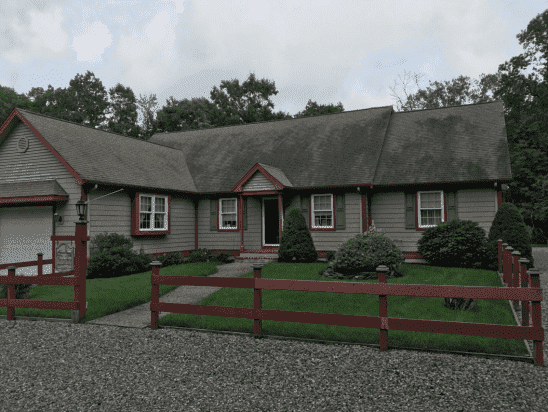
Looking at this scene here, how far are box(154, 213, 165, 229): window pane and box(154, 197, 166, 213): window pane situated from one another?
0.21 m

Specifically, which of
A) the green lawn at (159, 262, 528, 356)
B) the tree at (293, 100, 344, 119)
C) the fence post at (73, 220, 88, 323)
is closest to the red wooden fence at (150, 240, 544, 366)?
the green lawn at (159, 262, 528, 356)

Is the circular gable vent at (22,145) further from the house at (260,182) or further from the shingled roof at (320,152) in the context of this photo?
the shingled roof at (320,152)

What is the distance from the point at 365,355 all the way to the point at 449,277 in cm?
759

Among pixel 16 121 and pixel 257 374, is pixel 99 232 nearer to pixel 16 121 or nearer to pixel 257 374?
pixel 16 121

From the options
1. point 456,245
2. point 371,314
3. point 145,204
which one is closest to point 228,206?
point 145,204

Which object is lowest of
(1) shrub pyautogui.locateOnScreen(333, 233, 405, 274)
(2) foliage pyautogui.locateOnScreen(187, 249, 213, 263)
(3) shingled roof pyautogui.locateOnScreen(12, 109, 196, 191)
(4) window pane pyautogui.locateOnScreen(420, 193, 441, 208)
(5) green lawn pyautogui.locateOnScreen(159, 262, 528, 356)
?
(5) green lawn pyautogui.locateOnScreen(159, 262, 528, 356)

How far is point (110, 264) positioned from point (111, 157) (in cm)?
504

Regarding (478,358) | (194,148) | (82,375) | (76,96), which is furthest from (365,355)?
(76,96)

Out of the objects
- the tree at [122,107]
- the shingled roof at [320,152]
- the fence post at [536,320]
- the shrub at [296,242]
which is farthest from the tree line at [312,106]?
the fence post at [536,320]

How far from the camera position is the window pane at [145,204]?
1657 centimetres

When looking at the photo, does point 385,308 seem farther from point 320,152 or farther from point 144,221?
point 320,152

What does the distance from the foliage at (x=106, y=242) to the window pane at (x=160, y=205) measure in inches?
96.6

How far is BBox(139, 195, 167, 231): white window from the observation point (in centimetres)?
1664

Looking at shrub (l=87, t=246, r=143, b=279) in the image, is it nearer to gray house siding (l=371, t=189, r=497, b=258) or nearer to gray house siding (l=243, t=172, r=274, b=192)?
gray house siding (l=243, t=172, r=274, b=192)
